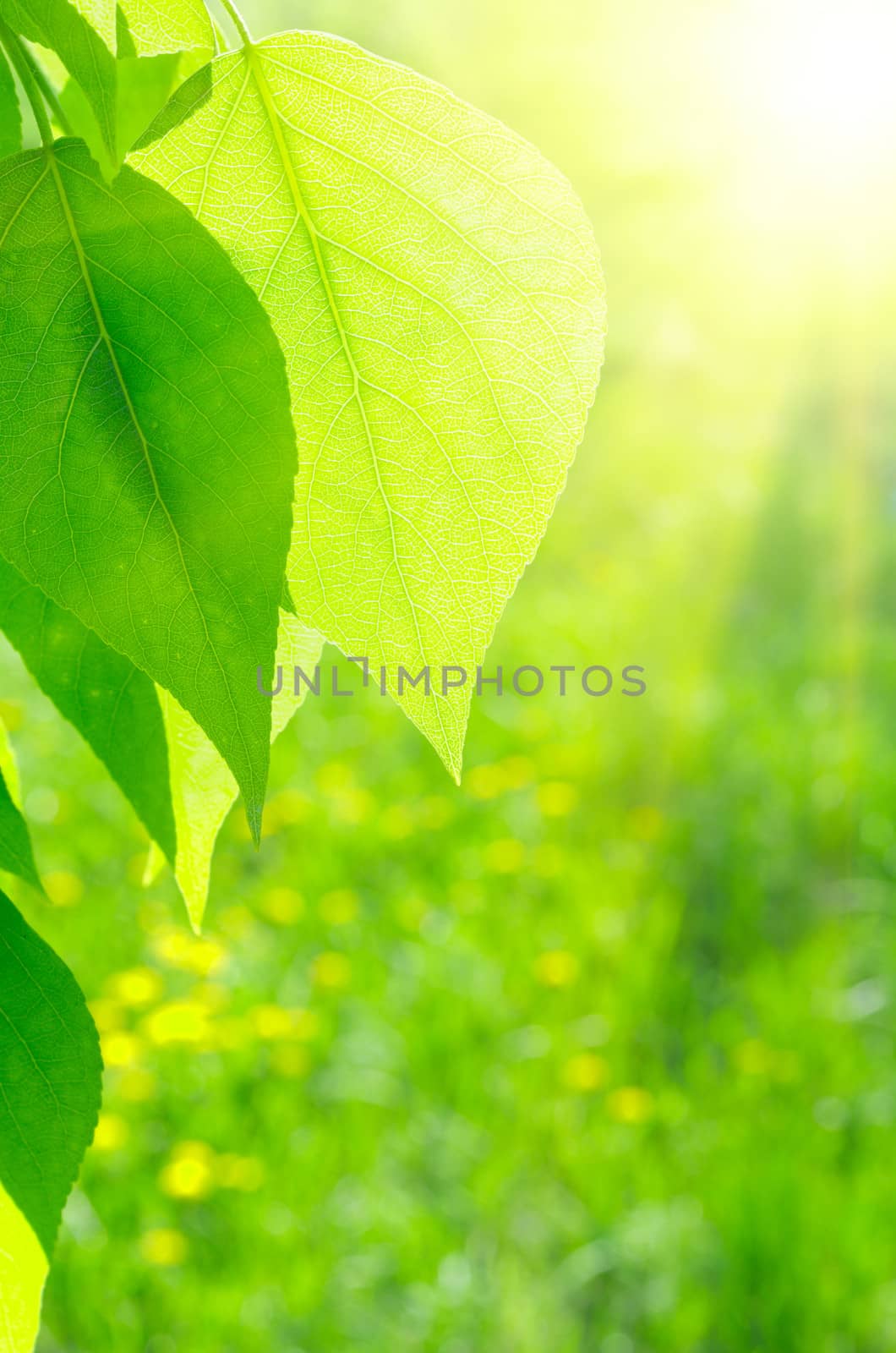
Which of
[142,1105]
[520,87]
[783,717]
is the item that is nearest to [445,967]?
[142,1105]

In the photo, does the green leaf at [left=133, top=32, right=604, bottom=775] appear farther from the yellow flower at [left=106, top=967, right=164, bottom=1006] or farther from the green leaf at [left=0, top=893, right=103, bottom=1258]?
the yellow flower at [left=106, top=967, right=164, bottom=1006]

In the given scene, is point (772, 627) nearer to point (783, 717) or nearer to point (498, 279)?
point (783, 717)

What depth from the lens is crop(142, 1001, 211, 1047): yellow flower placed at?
5.68 feet

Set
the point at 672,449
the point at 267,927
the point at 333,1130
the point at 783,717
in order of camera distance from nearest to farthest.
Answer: the point at 333,1130 → the point at 267,927 → the point at 783,717 → the point at 672,449

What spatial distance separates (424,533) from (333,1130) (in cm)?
152

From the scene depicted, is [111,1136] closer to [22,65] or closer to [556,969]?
[556,969]

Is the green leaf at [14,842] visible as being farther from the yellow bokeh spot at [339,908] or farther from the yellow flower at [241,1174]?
the yellow bokeh spot at [339,908]

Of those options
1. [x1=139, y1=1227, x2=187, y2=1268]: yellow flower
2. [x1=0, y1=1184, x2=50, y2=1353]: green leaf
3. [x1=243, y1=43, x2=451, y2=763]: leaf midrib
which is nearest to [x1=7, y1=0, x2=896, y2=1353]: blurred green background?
[x1=139, y1=1227, x2=187, y2=1268]: yellow flower

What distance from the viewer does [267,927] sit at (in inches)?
83.9

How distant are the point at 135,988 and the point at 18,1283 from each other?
1.54 m

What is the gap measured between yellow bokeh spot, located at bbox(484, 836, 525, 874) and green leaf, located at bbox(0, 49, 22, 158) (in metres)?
1.86

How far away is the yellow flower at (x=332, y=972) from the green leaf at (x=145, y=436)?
1666mm

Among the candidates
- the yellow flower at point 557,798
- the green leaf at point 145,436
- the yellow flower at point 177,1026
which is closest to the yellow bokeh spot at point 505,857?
the yellow flower at point 557,798

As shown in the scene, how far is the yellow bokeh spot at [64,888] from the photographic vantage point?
208cm
